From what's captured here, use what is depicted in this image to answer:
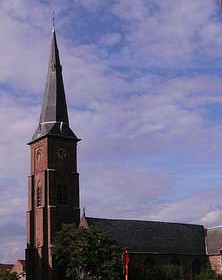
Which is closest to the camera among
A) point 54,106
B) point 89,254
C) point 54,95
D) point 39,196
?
point 89,254

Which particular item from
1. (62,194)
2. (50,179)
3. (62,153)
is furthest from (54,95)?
(62,194)

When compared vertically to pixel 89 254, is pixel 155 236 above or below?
above

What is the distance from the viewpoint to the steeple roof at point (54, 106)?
7588 cm

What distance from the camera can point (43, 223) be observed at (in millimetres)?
Result: 70750

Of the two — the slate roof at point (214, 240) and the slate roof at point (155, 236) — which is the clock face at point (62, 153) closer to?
the slate roof at point (155, 236)

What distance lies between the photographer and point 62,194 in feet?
242

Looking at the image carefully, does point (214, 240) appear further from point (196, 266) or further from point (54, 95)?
point (54, 95)

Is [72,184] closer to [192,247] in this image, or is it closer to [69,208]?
[69,208]

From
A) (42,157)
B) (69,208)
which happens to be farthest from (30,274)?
(42,157)

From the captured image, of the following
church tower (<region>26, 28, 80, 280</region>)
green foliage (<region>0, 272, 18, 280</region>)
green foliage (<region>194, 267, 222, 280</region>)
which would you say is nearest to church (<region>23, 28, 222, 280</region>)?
church tower (<region>26, 28, 80, 280</region>)

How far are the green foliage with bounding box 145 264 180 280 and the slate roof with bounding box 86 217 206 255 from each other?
11.2 feet

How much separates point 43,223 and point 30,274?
21.8ft

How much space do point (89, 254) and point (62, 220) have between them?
35.4ft

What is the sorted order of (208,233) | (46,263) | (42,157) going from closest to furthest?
(46,263) < (42,157) < (208,233)
